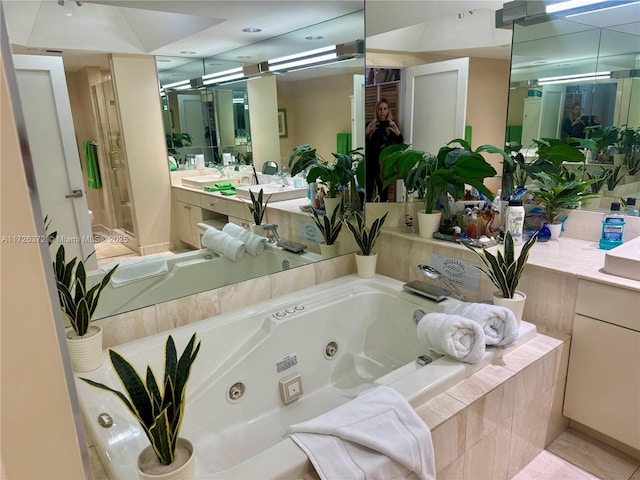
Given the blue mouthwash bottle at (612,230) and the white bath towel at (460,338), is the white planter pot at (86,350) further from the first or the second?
the blue mouthwash bottle at (612,230)

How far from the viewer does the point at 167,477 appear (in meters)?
0.98

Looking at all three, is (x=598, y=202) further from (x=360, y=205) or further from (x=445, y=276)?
(x=360, y=205)

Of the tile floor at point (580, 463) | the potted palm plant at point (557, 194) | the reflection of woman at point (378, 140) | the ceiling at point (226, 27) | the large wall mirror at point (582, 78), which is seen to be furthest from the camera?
the reflection of woman at point (378, 140)

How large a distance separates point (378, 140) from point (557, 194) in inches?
41.9

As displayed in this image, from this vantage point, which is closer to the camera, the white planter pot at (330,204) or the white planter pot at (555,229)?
the white planter pot at (555,229)

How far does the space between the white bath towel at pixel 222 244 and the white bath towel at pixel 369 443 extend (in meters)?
1.09

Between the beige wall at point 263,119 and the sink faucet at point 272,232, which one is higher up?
the beige wall at point 263,119

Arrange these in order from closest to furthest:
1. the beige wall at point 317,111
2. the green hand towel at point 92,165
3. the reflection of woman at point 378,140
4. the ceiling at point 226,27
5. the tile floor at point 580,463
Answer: the ceiling at point 226,27, the green hand towel at point 92,165, the tile floor at point 580,463, the beige wall at point 317,111, the reflection of woman at point 378,140

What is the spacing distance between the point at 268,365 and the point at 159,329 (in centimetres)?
54

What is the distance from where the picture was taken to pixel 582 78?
2.15m

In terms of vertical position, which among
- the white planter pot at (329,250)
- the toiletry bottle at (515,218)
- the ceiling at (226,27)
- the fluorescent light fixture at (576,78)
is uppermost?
the ceiling at (226,27)

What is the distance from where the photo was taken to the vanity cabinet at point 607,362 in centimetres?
171

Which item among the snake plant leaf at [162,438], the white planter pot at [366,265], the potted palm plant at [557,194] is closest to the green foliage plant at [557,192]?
the potted palm plant at [557,194]

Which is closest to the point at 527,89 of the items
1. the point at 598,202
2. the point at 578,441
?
the point at 598,202
